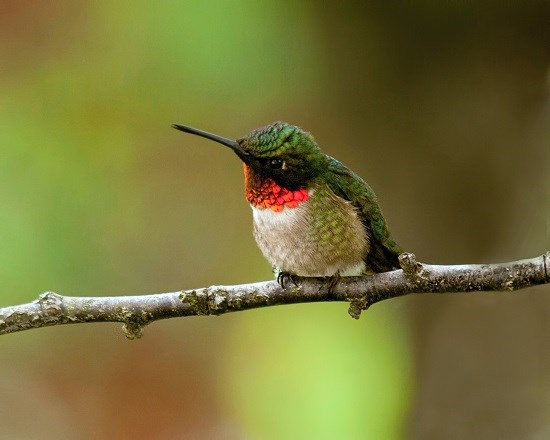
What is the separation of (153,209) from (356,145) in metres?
0.92

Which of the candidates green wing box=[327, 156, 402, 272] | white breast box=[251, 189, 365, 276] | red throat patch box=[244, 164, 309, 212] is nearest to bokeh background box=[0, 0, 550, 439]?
green wing box=[327, 156, 402, 272]

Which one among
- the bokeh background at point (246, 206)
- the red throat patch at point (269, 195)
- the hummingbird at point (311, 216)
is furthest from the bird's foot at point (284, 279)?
the bokeh background at point (246, 206)

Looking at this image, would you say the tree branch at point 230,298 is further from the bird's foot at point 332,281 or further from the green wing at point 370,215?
the green wing at point 370,215

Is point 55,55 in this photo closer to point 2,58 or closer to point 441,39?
point 2,58

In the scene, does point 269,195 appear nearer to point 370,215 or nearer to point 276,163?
point 276,163

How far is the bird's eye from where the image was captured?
1600 mm

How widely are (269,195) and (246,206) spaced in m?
1.48

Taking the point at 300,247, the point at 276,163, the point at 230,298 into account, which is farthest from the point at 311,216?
the point at 230,298

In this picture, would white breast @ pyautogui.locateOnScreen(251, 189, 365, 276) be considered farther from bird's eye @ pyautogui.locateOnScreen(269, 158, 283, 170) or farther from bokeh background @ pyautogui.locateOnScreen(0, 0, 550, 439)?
bokeh background @ pyautogui.locateOnScreen(0, 0, 550, 439)

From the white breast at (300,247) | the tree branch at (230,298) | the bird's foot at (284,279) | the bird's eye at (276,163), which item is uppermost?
the bird's eye at (276,163)

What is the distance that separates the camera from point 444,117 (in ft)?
9.41

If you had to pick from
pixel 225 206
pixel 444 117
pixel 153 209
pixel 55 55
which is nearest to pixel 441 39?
pixel 444 117

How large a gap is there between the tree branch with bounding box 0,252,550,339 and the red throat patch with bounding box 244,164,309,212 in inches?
8.0

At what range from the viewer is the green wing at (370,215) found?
1741 mm
